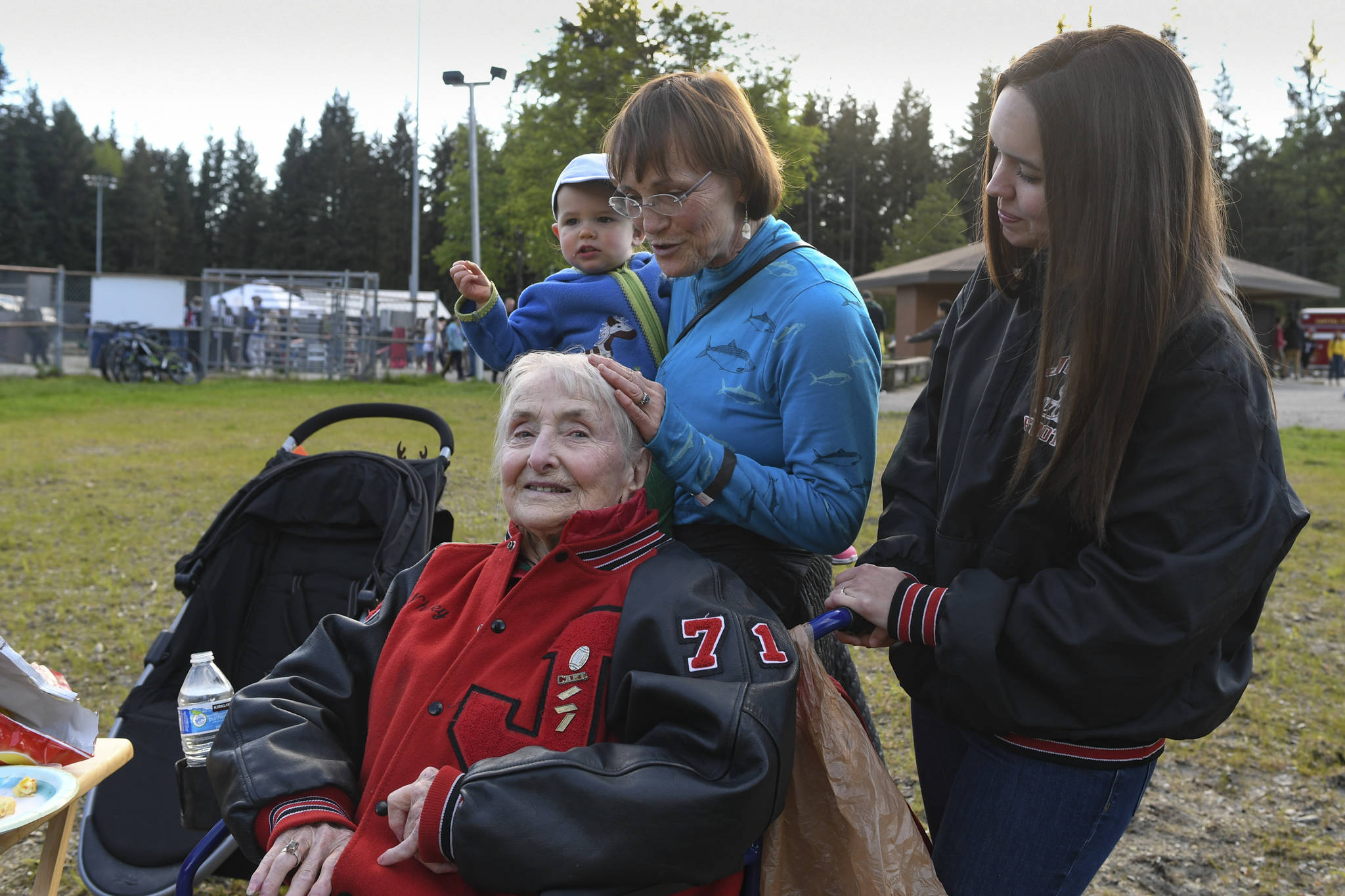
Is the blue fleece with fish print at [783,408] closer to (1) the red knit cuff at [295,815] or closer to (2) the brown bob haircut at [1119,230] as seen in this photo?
(2) the brown bob haircut at [1119,230]

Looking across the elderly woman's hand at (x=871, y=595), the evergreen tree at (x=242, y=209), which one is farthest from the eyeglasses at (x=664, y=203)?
the evergreen tree at (x=242, y=209)

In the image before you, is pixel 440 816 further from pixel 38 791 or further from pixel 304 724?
pixel 38 791

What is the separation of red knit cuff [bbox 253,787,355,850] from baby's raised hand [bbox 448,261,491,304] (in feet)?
4.42

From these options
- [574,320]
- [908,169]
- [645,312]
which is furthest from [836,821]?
[908,169]

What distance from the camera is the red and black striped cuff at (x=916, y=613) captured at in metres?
1.81

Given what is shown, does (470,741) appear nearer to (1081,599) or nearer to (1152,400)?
(1081,599)

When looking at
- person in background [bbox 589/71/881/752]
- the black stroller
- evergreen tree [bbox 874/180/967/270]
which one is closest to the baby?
person in background [bbox 589/71/881/752]

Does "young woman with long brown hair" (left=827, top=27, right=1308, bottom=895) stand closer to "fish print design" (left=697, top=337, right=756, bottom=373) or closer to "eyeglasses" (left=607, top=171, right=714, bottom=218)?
"fish print design" (left=697, top=337, right=756, bottom=373)

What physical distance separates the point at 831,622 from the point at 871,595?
9 centimetres

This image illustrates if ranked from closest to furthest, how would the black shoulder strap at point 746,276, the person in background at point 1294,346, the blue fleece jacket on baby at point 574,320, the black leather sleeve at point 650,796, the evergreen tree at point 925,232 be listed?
1. the black leather sleeve at point 650,796
2. the black shoulder strap at point 746,276
3. the blue fleece jacket on baby at point 574,320
4. the person in background at point 1294,346
5. the evergreen tree at point 925,232

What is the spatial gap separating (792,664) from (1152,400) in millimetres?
781

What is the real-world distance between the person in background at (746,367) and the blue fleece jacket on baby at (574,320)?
0.35 metres

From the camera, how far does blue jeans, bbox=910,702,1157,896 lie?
1.81 metres

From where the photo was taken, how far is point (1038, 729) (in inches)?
69.1
